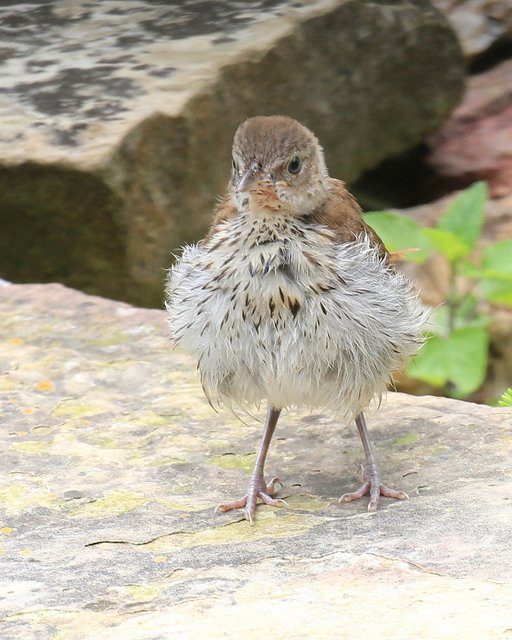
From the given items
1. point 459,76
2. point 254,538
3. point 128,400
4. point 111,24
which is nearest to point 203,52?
point 111,24

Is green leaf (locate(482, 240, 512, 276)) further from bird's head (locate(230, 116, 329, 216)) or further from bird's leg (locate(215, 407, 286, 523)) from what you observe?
bird's head (locate(230, 116, 329, 216))

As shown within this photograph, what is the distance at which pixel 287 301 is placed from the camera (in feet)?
13.1

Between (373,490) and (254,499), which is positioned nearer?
(254,499)

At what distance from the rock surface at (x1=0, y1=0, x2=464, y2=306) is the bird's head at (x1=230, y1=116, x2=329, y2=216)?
216cm

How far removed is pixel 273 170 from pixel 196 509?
1.16m

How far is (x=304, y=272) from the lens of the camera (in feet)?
13.2

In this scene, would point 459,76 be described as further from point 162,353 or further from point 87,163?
point 162,353

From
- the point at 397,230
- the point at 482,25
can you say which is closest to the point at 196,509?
the point at 397,230

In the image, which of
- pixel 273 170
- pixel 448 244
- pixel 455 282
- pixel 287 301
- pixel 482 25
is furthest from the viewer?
pixel 482 25

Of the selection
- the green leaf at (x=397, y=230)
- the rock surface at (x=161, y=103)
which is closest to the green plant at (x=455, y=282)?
the green leaf at (x=397, y=230)

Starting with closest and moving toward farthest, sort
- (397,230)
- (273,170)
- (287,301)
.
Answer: (287,301), (273,170), (397,230)

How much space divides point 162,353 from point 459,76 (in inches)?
158

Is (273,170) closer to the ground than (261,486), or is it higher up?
higher up

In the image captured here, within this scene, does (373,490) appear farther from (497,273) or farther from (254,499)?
(497,273)
